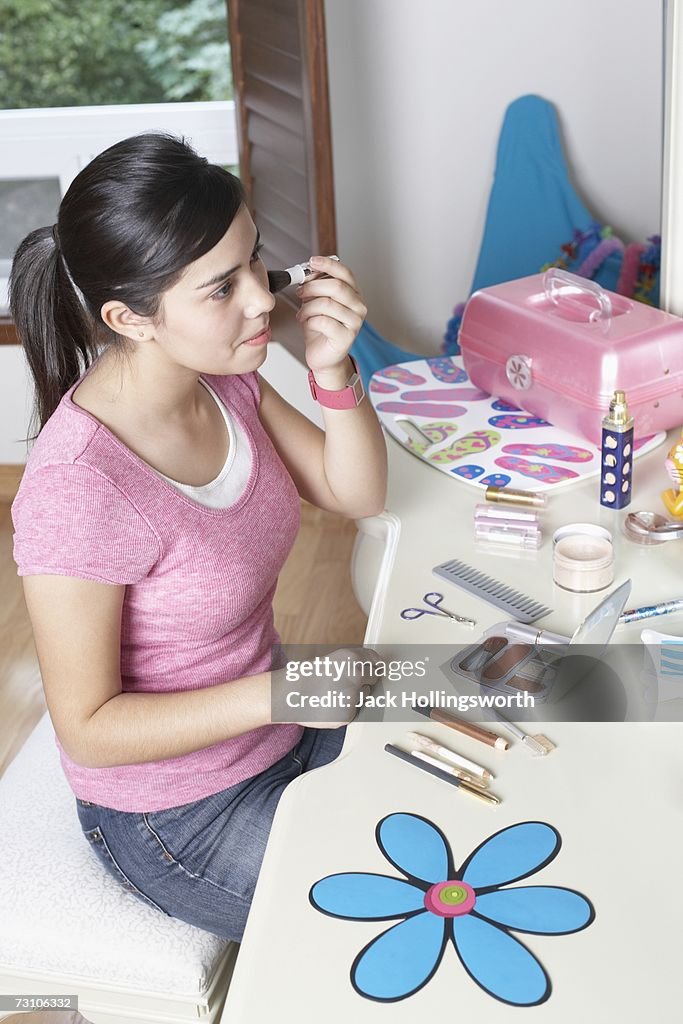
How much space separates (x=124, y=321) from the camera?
3.83ft

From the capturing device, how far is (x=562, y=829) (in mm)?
967

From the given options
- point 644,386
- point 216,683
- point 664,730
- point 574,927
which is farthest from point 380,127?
point 574,927

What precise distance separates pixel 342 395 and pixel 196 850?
55 centimetres

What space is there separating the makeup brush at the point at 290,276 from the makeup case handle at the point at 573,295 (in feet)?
1.56

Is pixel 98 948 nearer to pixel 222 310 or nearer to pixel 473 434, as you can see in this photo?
pixel 222 310

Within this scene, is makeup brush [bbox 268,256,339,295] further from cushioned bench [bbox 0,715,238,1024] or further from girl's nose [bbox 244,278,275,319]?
cushioned bench [bbox 0,715,238,1024]

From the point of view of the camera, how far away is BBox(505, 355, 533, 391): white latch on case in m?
1.65

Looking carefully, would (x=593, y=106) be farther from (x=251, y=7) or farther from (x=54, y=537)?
(x=54, y=537)

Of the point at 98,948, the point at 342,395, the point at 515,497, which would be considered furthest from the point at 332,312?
the point at 98,948

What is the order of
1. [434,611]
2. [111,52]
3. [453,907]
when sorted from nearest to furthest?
[453,907], [434,611], [111,52]

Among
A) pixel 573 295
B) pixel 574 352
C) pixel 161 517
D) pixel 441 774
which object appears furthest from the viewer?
pixel 573 295

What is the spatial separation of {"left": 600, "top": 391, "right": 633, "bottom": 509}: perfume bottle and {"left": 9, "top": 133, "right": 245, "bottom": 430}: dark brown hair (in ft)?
1.75

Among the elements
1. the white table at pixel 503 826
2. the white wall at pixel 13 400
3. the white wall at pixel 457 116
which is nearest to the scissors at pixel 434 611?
the white table at pixel 503 826

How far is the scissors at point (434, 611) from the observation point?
124cm
